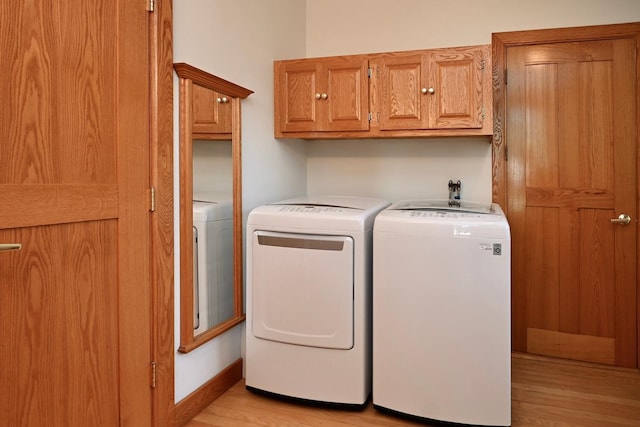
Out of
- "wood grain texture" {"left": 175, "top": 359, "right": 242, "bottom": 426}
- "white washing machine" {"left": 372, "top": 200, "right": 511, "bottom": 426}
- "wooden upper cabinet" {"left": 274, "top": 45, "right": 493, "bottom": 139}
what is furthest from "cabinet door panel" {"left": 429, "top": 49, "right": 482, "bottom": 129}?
"wood grain texture" {"left": 175, "top": 359, "right": 242, "bottom": 426}

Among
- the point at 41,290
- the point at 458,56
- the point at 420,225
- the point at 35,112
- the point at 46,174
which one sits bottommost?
the point at 41,290

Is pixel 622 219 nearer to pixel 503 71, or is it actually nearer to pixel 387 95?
pixel 503 71

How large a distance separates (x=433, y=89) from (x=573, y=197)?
113 centimetres

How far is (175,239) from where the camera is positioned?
201cm

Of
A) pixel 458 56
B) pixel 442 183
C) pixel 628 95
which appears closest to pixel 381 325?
pixel 442 183

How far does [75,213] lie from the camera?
4.94 ft

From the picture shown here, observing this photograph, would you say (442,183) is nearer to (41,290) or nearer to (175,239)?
(175,239)

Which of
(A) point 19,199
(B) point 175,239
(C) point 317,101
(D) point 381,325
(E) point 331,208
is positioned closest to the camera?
(A) point 19,199

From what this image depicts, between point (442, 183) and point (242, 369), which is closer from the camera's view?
point (242, 369)

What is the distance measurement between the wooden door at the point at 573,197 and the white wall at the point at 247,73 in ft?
4.71

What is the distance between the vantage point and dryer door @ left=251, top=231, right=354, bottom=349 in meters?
2.21

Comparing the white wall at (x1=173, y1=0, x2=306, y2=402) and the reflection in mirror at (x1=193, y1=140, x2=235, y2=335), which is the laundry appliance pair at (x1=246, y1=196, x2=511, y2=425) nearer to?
the reflection in mirror at (x1=193, y1=140, x2=235, y2=335)

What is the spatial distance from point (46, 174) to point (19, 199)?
0.12 meters

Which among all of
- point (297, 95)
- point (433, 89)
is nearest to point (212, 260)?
point (297, 95)
